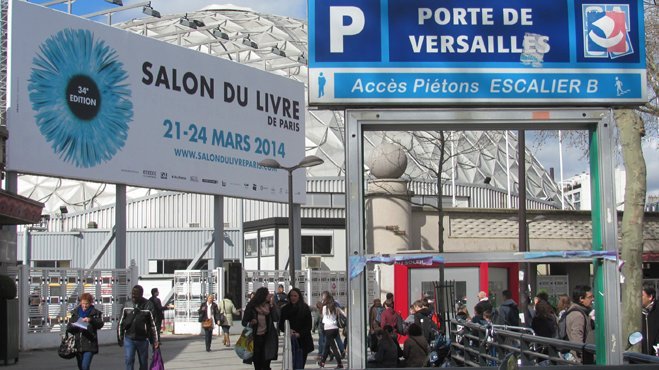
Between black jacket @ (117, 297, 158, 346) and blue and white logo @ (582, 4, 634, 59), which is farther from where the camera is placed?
black jacket @ (117, 297, 158, 346)

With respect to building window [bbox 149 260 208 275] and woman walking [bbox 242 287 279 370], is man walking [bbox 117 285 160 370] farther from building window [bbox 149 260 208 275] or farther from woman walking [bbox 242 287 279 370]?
building window [bbox 149 260 208 275]

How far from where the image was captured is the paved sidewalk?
21062 millimetres

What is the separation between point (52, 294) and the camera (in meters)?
27.2

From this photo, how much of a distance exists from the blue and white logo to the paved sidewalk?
14.9 meters

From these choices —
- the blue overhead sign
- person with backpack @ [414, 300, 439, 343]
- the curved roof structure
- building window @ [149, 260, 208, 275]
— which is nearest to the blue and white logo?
the blue overhead sign

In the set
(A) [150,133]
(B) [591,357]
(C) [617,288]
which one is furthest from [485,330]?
(A) [150,133]

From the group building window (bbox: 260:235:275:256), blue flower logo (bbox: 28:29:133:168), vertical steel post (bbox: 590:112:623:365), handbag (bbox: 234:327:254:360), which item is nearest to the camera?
vertical steel post (bbox: 590:112:623:365)

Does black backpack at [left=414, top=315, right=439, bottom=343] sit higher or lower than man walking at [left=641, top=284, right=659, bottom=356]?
lower

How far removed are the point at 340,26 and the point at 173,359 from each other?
701 inches

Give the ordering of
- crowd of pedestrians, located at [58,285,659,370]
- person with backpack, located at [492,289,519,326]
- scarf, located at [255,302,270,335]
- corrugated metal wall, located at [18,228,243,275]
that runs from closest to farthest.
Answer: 1. crowd of pedestrians, located at [58,285,659,370]
2. scarf, located at [255,302,270,335]
3. person with backpack, located at [492,289,519,326]
4. corrugated metal wall, located at [18,228,243,275]

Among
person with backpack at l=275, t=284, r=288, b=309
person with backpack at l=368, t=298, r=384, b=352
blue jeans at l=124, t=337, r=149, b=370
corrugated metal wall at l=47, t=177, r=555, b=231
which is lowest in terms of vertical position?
blue jeans at l=124, t=337, r=149, b=370

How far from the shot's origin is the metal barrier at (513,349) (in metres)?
8.29

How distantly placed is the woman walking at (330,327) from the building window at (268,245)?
82.7ft

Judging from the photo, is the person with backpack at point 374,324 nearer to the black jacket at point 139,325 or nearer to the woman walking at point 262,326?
the woman walking at point 262,326
